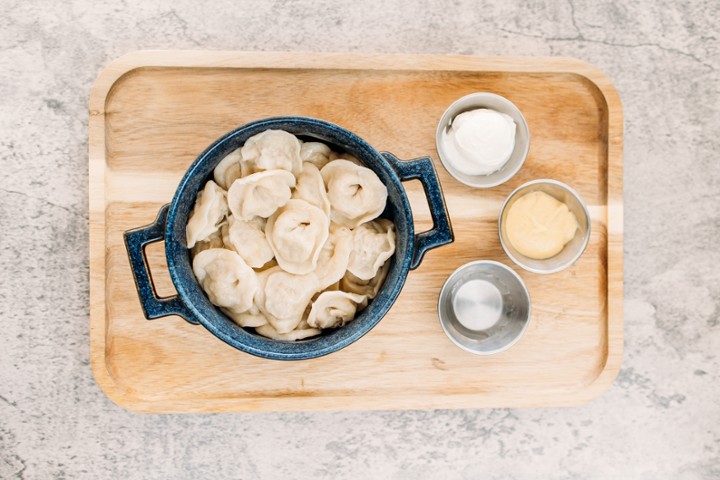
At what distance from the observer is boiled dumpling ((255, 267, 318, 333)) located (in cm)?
101

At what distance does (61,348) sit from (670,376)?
1.33m

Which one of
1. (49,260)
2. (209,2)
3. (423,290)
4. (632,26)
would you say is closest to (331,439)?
(423,290)

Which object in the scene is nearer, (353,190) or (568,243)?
(353,190)

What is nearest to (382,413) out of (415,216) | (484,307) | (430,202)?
(484,307)

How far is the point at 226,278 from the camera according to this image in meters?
1.01

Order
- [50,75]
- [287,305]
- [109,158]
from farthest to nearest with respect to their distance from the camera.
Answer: [50,75] → [109,158] → [287,305]

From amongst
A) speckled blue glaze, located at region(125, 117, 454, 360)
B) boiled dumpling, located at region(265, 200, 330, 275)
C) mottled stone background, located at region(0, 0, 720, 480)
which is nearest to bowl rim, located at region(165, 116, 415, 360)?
speckled blue glaze, located at region(125, 117, 454, 360)

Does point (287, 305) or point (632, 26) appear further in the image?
point (632, 26)

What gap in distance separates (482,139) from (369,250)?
0.30 meters

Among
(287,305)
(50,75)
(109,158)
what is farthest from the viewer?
(50,75)

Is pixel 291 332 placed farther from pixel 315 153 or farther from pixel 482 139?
pixel 482 139

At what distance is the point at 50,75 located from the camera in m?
→ 1.29

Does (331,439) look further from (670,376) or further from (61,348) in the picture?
(670,376)

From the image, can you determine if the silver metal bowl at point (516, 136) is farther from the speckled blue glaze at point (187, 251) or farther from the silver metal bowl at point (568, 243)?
the speckled blue glaze at point (187, 251)
